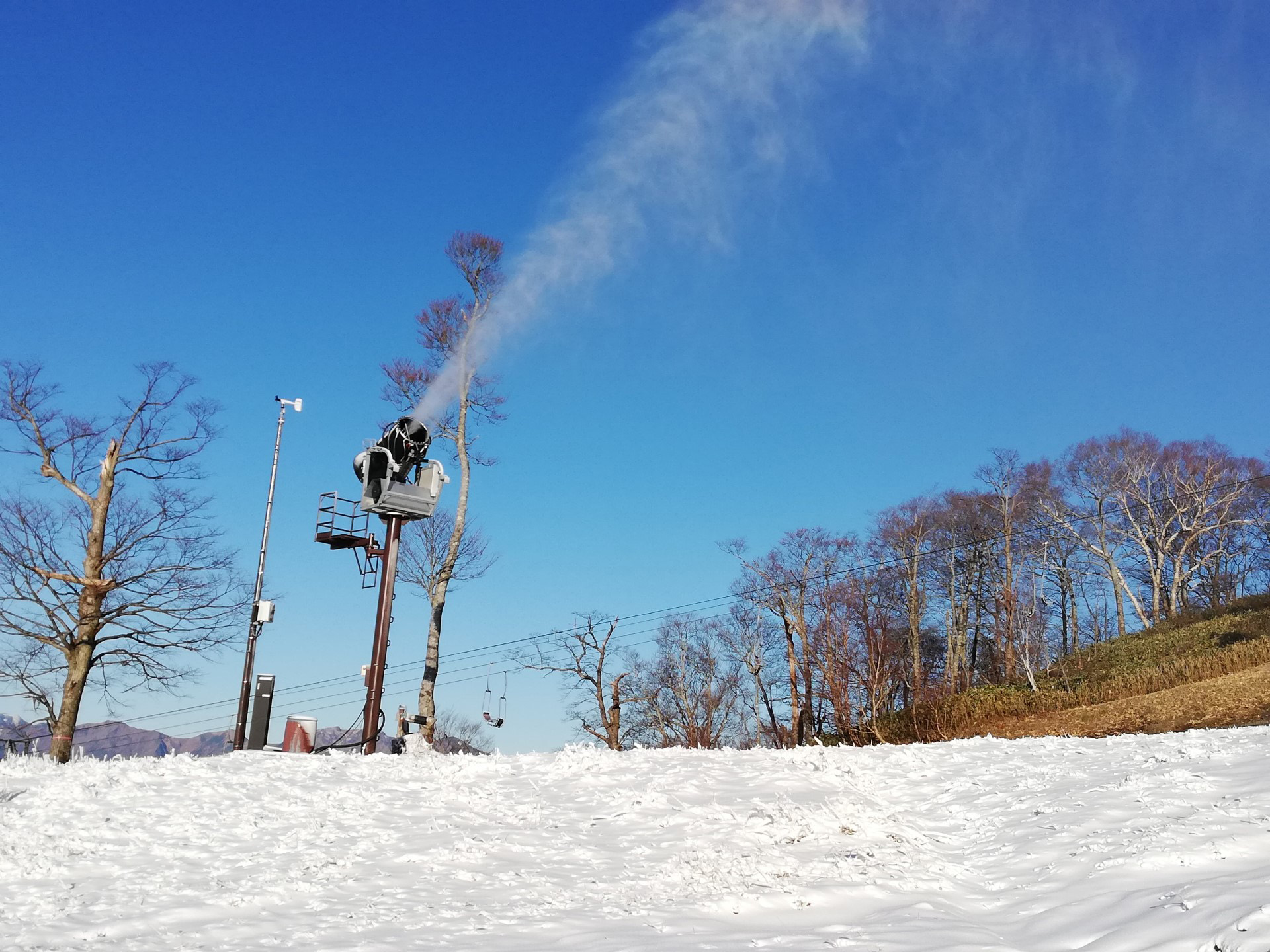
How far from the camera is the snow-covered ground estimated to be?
6.93 metres

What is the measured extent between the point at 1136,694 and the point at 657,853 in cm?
2386

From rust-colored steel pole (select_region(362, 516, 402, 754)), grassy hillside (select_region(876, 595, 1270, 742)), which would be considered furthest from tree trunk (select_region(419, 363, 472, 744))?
grassy hillside (select_region(876, 595, 1270, 742))

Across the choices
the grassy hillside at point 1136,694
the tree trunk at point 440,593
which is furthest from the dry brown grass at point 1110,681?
the tree trunk at point 440,593

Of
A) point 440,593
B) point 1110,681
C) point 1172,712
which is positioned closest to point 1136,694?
point 1110,681

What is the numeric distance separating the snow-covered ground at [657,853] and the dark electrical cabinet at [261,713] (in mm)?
6975

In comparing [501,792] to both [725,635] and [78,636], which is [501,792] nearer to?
[78,636]

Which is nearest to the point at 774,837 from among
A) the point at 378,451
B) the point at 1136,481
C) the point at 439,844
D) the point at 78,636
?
the point at 439,844

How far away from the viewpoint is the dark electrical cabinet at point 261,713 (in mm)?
20766

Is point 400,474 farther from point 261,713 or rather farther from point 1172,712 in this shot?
point 1172,712

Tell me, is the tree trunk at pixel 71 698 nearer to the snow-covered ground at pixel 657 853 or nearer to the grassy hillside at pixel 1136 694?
the snow-covered ground at pixel 657 853

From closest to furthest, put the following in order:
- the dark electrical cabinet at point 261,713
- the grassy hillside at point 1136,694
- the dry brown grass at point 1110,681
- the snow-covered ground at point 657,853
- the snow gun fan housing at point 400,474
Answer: the snow-covered ground at point 657,853, the dark electrical cabinet at point 261,713, the snow gun fan housing at point 400,474, the grassy hillside at point 1136,694, the dry brown grass at point 1110,681

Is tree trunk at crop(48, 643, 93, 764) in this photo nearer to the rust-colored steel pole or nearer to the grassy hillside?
the rust-colored steel pole

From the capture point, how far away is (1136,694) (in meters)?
28.0

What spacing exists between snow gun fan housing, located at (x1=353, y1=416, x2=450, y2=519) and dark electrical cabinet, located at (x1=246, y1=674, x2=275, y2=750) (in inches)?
189
